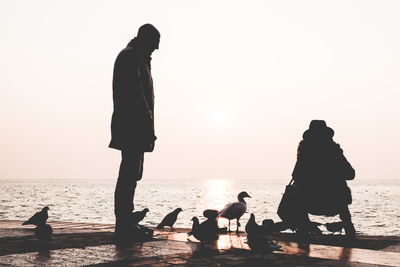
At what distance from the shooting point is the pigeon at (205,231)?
7121 millimetres

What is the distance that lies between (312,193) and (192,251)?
347 cm

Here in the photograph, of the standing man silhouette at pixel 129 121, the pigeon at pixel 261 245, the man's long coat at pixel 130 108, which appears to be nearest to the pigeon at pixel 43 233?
the standing man silhouette at pixel 129 121

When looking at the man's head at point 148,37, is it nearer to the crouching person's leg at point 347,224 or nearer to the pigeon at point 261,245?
the pigeon at point 261,245

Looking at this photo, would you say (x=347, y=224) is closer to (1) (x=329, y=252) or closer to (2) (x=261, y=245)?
(1) (x=329, y=252)

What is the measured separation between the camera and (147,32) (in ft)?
23.7

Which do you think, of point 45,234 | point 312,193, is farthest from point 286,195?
point 45,234

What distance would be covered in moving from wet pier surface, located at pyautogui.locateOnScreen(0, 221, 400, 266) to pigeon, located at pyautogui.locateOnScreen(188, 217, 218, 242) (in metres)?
0.18

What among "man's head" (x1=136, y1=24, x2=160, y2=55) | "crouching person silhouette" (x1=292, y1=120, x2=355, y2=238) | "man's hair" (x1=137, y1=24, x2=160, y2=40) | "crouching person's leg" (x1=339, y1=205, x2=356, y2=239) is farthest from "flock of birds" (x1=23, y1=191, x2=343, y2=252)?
"man's hair" (x1=137, y1=24, x2=160, y2=40)

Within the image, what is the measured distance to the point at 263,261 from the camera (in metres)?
5.08

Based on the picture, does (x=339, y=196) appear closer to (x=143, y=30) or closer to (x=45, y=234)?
(x=143, y=30)

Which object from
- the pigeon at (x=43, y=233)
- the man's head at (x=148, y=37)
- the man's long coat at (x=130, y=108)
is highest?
the man's head at (x=148, y=37)

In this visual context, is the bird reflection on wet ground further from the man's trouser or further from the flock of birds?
the man's trouser

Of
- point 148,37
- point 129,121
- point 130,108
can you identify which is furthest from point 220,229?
point 148,37

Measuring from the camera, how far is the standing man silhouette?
702cm
